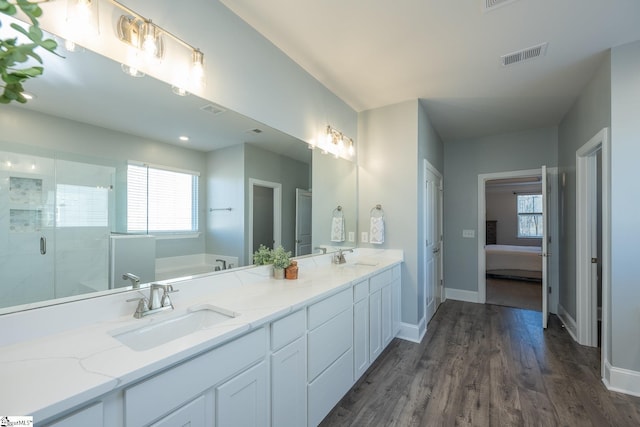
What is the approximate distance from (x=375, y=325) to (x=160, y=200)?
75.8 inches

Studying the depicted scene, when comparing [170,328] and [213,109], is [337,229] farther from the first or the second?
[170,328]

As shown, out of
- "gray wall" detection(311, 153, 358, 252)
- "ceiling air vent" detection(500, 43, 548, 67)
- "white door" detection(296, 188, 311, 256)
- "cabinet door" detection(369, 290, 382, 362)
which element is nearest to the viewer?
"ceiling air vent" detection(500, 43, 548, 67)

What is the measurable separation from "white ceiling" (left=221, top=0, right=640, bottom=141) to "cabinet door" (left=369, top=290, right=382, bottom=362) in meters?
2.02

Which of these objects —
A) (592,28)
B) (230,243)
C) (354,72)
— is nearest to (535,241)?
(592,28)

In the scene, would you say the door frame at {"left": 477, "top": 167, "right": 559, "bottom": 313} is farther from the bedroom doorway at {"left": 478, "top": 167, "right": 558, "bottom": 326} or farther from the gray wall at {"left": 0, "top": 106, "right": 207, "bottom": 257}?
the gray wall at {"left": 0, "top": 106, "right": 207, "bottom": 257}

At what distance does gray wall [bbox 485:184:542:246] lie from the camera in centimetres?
817

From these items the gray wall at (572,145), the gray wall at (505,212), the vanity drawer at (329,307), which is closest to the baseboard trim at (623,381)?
the gray wall at (572,145)

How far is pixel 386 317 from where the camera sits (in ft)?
8.64

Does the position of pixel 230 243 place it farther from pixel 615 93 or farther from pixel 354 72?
pixel 615 93

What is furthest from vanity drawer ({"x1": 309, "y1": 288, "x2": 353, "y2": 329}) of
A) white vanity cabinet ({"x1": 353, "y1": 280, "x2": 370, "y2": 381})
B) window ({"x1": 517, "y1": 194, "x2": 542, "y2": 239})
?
window ({"x1": 517, "y1": 194, "x2": 542, "y2": 239})

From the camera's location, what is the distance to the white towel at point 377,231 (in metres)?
3.15

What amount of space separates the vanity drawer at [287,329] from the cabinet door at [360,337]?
0.67 meters

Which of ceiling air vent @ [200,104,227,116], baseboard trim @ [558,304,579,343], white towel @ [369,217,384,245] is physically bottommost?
baseboard trim @ [558,304,579,343]

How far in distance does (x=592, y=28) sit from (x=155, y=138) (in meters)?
2.97
